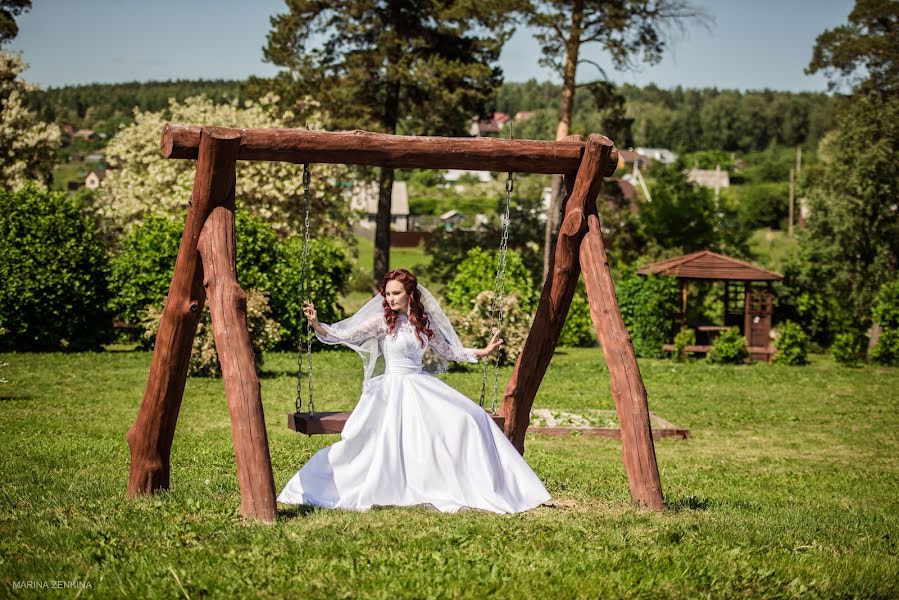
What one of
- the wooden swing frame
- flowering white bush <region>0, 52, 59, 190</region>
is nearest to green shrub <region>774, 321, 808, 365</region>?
the wooden swing frame

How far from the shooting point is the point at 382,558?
6.33 m

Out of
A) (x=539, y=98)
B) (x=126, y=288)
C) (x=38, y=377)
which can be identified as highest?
(x=539, y=98)

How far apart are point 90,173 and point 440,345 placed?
80.5 meters

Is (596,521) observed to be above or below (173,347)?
below

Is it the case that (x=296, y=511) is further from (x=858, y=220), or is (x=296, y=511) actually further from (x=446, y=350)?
(x=858, y=220)

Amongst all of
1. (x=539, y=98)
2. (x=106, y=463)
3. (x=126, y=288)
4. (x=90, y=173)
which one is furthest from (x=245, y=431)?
(x=539, y=98)

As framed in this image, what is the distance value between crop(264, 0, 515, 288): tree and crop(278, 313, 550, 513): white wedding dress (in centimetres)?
1913

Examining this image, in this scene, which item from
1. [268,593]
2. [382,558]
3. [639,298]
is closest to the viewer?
[268,593]

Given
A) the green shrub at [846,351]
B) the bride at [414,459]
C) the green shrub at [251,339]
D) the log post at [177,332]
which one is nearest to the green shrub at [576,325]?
the green shrub at [846,351]

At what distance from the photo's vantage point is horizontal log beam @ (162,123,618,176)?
805 cm

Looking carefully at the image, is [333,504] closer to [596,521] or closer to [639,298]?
[596,521]

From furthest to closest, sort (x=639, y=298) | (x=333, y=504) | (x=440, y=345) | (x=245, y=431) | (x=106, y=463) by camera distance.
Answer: (x=639, y=298)
(x=106, y=463)
(x=440, y=345)
(x=333, y=504)
(x=245, y=431)

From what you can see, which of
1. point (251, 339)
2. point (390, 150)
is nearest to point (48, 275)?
point (251, 339)

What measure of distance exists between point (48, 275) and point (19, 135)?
13.8 m
